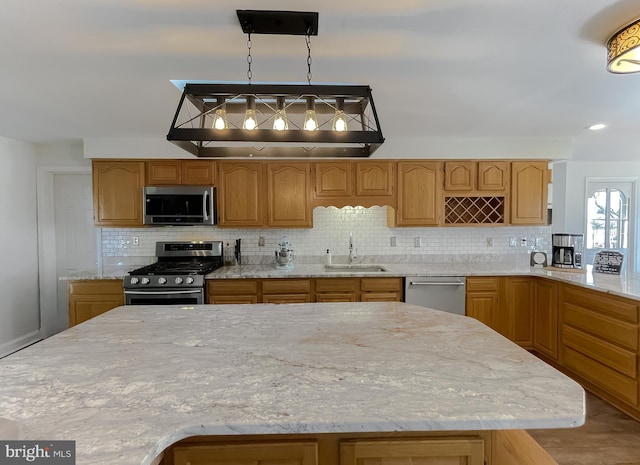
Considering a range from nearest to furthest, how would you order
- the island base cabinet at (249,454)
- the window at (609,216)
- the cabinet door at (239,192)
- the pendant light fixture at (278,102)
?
the island base cabinet at (249,454) → the pendant light fixture at (278,102) → the cabinet door at (239,192) → the window at (609,216)

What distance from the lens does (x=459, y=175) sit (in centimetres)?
A: 391

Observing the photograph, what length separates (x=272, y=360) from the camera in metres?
1.21

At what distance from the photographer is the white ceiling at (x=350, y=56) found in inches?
58.3

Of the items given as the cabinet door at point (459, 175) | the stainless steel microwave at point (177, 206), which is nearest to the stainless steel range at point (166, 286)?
the stainless steel microwave at point (177, 206)

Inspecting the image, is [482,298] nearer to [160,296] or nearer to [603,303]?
[603,303]

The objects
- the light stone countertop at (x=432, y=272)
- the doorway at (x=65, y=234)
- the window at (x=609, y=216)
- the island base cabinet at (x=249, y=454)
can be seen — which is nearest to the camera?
the island base cabinet at (x=249, y=454)

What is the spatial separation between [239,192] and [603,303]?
3.50 m

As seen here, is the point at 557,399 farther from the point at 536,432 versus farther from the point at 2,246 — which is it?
the point at 2,246

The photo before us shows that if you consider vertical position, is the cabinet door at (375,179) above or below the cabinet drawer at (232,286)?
above

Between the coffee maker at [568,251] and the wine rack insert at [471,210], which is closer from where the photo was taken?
the coffee maker at [568,251]

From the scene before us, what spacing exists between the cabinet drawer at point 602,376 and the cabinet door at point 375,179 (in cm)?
229

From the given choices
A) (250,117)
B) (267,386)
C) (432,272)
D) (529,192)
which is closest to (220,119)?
(250,117)

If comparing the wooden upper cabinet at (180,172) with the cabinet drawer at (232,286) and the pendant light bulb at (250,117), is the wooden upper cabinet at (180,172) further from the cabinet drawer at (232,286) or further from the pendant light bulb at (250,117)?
the pendant light bulb at (250,117)

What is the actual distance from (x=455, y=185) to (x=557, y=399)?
3252 mm
